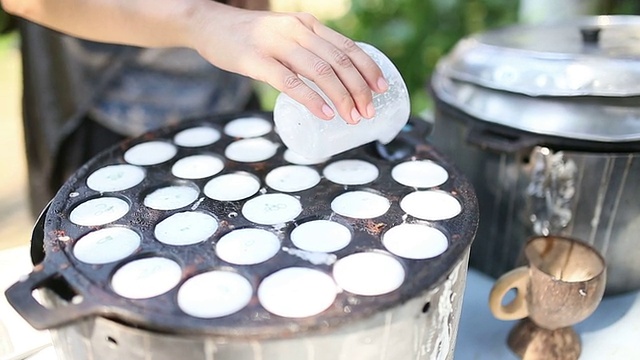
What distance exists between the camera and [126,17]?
82 cm

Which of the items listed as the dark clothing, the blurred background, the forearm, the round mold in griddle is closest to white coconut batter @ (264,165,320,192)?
the round mold in griddle

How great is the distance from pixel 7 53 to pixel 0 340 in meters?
2.52

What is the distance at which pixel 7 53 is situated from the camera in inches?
116

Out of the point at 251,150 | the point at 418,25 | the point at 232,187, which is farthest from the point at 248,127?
the point at 418,25

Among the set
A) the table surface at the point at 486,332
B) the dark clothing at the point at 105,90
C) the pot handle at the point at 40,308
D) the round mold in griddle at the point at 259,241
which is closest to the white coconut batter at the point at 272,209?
the round mold in griddle at the point at 259,241

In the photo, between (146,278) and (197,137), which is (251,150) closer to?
(197,137)

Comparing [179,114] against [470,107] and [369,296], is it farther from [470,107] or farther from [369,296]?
[369,296]

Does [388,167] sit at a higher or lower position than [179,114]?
higher

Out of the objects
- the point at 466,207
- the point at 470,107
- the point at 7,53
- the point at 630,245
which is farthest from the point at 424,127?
the point at 7,53

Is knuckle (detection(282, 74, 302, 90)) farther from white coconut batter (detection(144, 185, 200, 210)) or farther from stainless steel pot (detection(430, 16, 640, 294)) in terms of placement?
stainless steel pot (detection(430, 16, 640, 294))

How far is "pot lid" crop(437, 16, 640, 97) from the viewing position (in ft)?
2.82

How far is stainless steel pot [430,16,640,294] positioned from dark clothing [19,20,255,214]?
496 millimetres

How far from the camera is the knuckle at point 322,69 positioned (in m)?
0.68

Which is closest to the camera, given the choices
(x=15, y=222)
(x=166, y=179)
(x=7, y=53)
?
(x=166, y=179)
